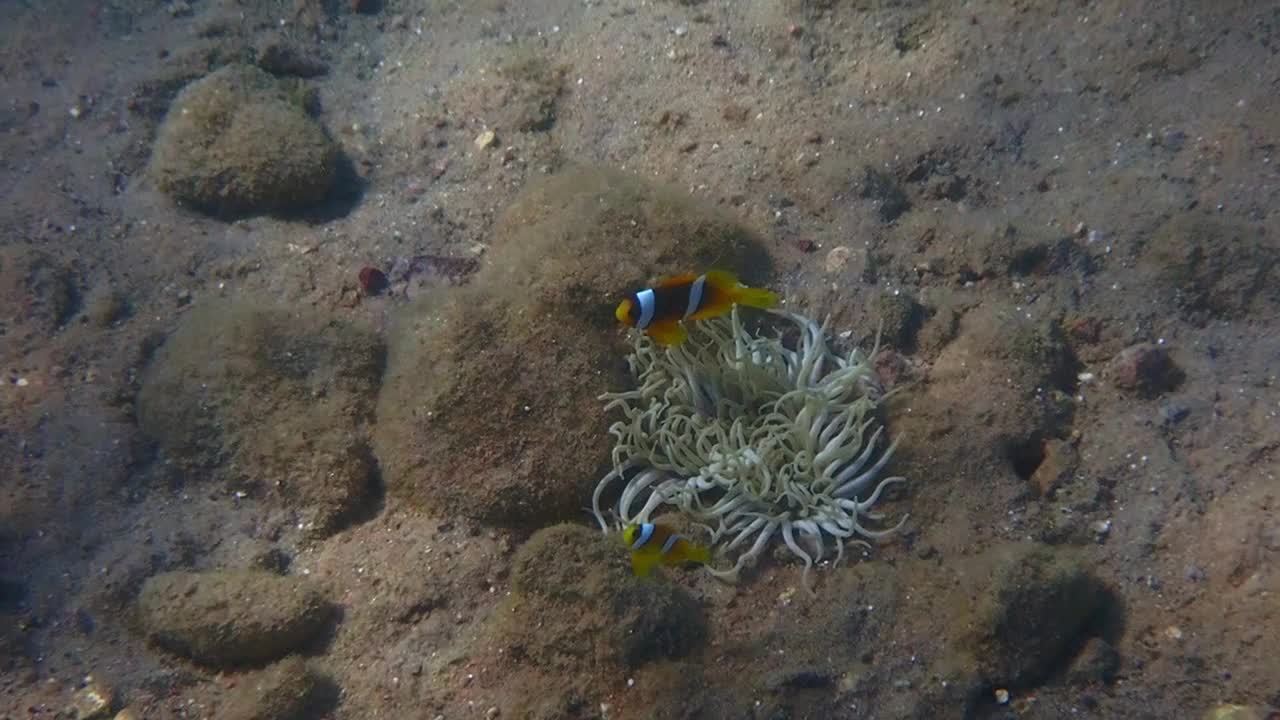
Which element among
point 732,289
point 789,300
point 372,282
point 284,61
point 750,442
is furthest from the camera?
point 284,61

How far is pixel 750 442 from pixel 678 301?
3.26ft

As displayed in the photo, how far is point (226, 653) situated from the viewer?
10.5 ft

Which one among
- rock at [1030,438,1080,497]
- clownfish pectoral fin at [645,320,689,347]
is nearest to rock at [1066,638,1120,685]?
rock at [1030,438,1080,497]

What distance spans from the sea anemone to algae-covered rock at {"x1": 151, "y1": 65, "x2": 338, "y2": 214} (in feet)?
8.84

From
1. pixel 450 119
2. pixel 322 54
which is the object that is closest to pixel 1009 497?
pixel 450 119

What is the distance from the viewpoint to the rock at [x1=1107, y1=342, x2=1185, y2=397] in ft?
11.9

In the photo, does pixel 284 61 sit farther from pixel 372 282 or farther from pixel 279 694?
pixel 279 694

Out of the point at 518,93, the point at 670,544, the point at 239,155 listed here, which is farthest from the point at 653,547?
the point at 239,155

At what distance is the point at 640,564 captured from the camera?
3.16 metres

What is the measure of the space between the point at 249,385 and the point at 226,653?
127 centimetres

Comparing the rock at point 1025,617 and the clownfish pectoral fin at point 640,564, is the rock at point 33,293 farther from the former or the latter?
the rock at point 1025,617

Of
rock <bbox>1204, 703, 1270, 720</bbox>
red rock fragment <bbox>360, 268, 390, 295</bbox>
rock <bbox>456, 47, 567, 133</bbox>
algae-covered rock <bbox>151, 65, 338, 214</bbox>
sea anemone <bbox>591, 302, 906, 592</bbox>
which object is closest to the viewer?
rock <bbox>1204, 703, 1270, 720</bbox>

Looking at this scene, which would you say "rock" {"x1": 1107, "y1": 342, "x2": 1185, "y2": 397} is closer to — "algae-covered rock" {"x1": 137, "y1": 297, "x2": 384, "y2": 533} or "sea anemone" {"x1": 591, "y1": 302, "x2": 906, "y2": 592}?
"sea anemone" {"x1": 591, "y1": 302, "x2": 906, "y2": 592}

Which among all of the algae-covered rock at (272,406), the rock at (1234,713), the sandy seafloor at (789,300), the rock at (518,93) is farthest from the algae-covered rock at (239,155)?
the rock at (1234,713)
